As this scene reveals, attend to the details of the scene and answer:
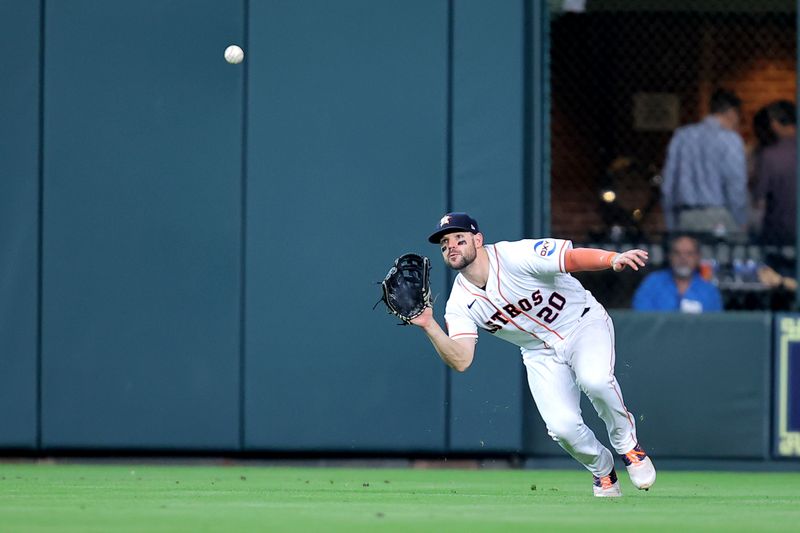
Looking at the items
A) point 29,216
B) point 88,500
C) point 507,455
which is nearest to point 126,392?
point 29,216

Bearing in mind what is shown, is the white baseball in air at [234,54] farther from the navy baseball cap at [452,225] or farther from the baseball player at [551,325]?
the navy baseball cap at [452,225]

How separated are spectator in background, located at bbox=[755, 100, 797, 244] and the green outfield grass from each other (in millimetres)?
1886

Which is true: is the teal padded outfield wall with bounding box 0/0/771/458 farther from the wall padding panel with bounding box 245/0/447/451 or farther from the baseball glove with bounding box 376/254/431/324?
the baseball glove with bounding box 376/254/431/324

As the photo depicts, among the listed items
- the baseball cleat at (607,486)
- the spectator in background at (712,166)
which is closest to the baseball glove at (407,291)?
the baseball cleat at (607,486)

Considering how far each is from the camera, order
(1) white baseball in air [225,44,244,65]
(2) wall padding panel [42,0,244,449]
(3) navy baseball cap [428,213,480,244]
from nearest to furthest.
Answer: (3) navy baseball cap [428,213,480,244]
(1) white baseball in air [225,44,244,65]
(2) wall padding panel [42,0,244,449]

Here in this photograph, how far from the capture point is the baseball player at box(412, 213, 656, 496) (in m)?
8.39

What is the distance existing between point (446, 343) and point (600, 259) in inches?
35.8

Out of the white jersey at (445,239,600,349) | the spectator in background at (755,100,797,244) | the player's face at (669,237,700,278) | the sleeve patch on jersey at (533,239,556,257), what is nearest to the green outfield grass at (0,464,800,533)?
the white jersey at (445,239,600,349)

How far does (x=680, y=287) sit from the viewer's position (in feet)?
37.4

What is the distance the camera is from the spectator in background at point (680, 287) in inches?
447

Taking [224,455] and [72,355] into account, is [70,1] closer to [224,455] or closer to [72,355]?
[72,355]

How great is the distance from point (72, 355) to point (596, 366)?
438 cm

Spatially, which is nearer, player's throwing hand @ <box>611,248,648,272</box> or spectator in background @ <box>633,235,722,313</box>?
player's throwing hand @ <box>611,248,648,272</box>

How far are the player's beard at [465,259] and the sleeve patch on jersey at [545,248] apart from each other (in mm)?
336
